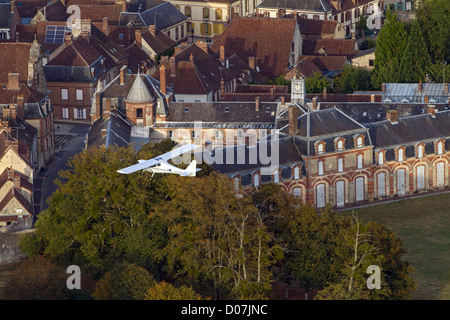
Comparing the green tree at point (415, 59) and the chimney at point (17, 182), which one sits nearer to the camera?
the chimney at point (17, 182)

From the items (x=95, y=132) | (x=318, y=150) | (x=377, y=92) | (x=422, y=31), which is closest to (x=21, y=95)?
(x=95, y=132)

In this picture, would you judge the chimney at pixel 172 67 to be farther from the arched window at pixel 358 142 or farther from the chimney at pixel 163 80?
the arched window at pixel 358 142

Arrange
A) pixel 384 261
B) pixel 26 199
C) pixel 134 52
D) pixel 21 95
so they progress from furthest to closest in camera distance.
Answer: pixel 134 52
pixel 21 95
pixel 26 199
pixel 384 261

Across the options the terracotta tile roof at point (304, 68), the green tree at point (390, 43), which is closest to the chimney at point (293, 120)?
the terracotta tile roof at point (304, 68)

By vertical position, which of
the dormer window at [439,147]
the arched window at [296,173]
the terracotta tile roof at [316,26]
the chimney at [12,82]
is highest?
the terracotta tile roof at [316,26]

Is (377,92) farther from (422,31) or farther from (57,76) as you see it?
(57,76)
